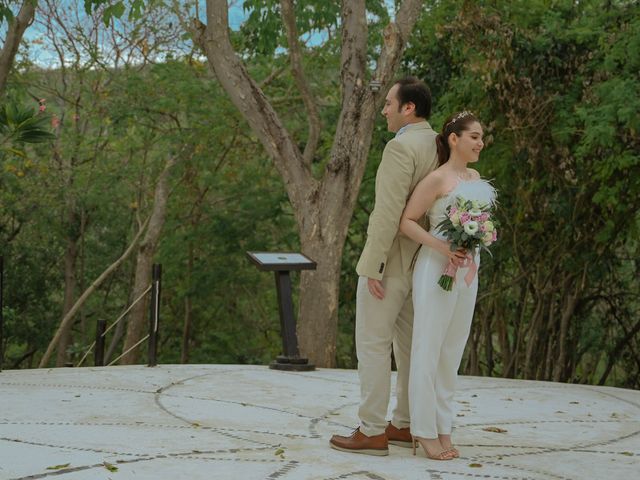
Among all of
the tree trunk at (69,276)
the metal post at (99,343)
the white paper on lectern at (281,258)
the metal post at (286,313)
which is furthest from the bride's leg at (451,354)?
the tree trunk at (69,276)

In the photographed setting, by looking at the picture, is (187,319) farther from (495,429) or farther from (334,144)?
(495,429)

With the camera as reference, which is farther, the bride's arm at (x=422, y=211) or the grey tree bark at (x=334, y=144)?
the grey tree bark at (x=334, y=144)

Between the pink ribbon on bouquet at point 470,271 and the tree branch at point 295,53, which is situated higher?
the tree branch at point 295,53

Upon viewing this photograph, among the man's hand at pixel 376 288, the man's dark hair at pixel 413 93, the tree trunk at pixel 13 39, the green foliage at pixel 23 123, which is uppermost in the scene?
the tree trunk at pixel 13 39

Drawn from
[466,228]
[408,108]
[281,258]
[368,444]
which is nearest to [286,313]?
[281,258]

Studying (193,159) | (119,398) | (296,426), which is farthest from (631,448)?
(193,159)

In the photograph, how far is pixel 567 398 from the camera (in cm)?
845

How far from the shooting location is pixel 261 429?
244 inches

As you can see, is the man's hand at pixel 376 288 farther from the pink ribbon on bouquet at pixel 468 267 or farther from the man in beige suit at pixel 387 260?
the pink ribbon on bouquet at pixel 468 267

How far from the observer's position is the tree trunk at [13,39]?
12109 mm

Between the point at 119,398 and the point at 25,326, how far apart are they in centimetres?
1699

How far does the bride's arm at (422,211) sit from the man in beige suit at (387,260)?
43mm

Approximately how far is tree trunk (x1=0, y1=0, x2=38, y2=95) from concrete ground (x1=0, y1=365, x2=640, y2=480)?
4.46m

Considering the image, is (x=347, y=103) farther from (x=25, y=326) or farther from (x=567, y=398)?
(x=25, y=326)
